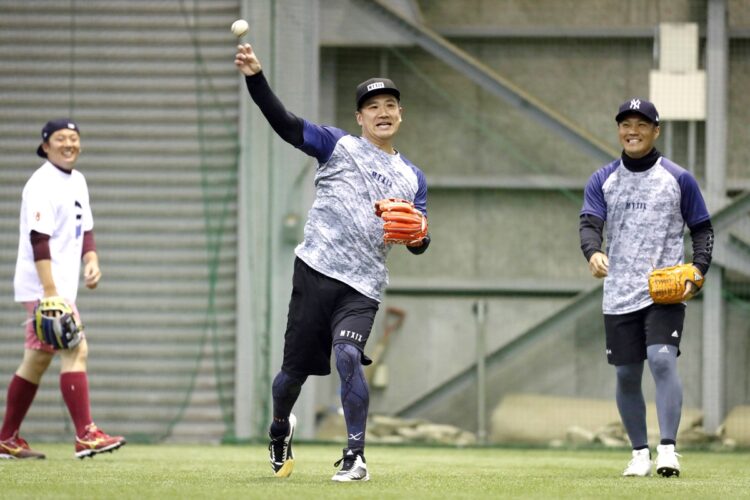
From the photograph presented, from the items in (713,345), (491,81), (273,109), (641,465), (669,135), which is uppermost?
(491,81)

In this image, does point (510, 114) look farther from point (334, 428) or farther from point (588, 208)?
point (588, 208)

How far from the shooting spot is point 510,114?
12.5 metres

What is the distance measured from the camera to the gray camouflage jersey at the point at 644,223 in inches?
284

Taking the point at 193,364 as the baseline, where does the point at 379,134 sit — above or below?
above

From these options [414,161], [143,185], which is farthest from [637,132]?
[143,185]

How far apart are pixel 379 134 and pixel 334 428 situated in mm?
5699

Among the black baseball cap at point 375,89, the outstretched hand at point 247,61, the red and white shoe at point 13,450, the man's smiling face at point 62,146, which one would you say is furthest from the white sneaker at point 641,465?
the man's smiling face at point 62,146

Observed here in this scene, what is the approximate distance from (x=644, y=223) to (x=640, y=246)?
12cm

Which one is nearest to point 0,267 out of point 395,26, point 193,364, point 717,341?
point 193,364

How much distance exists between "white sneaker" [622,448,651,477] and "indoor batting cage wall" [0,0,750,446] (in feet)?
14.2

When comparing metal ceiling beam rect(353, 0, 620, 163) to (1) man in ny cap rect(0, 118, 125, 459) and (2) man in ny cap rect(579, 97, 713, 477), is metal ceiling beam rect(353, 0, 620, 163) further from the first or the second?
(2) man in ny cap rect(579, 97, 713, 477)

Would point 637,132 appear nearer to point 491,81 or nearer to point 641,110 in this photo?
point 641,110

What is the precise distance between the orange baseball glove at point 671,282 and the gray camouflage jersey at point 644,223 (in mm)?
129

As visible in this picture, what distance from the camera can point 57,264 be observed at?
27.2 ft
